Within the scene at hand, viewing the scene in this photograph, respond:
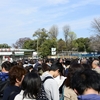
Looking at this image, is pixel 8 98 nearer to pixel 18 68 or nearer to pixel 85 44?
pixel 18 68

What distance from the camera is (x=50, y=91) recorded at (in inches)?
187

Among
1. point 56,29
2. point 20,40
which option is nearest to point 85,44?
point 56,29

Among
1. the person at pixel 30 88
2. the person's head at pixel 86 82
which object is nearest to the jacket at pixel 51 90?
the person at pixel 30 88

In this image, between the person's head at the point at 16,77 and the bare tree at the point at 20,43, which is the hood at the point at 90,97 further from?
the bare tree at the point at 20,43

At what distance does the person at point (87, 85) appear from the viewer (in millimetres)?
2342

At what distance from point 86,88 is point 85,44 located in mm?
105470

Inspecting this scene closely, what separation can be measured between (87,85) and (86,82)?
3 cm

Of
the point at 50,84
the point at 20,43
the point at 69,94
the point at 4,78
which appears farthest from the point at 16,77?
the point at 20,43

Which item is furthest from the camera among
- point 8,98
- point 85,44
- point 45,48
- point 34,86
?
point 85,44

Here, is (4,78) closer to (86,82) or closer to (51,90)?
(51,90)

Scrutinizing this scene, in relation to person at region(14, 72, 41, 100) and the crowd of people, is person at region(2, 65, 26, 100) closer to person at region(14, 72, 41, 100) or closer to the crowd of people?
the crowd of people

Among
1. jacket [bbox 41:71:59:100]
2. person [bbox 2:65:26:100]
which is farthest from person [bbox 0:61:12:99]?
person [bbox 2:65:26:100]

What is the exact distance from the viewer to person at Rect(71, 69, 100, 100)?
2342 millimetres

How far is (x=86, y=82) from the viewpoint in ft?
7.88
